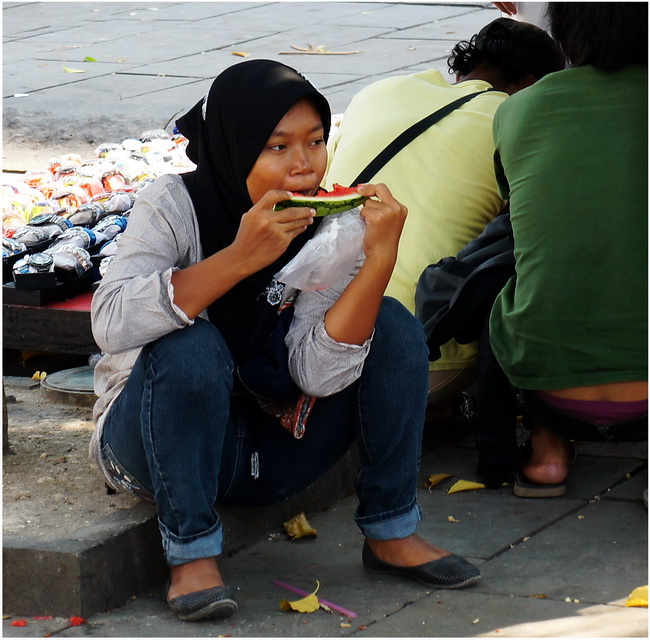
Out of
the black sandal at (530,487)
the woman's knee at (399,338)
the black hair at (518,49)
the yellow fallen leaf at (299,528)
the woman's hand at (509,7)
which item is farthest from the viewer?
the woman's hand at (509,7)

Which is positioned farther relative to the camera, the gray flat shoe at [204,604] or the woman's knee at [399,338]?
the woman's knee at [399,338]

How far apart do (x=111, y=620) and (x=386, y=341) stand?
91 cm

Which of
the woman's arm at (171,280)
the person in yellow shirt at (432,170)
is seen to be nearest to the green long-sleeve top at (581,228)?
the person in yellow shirt at (432,170)

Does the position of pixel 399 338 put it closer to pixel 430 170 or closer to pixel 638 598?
pixel 638 598

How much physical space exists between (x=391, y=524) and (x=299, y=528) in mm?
410

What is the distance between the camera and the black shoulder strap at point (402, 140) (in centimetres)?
360

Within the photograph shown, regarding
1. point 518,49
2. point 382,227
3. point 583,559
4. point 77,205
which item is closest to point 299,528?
point 583,559

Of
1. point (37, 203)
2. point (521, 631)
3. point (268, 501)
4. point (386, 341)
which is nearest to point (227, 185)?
point (386, 341)

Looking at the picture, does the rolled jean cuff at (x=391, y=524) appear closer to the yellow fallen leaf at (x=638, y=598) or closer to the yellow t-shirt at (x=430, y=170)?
the yellow fallen leaf at (x=638, y=598)

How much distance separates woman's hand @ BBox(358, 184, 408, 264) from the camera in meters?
2.68

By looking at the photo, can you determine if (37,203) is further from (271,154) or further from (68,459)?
(271,154)

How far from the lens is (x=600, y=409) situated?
A: 3102 millimetres

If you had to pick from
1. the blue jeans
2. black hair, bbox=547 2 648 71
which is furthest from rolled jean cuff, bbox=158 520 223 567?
black hair, bbox=547 2 648 71

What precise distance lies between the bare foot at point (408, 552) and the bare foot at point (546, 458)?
2.05 feet
